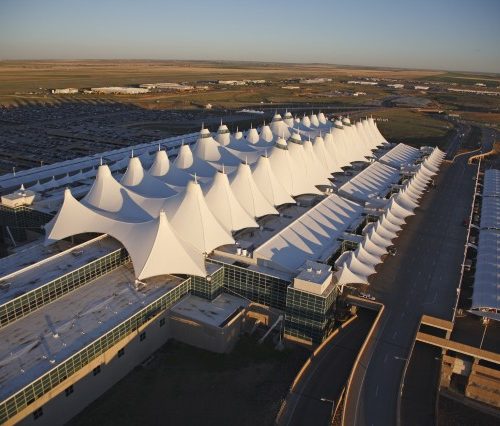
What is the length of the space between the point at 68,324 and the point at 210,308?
11.1 metres

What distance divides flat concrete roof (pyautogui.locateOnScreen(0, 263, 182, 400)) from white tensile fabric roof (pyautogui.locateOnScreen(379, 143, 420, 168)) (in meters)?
54.7

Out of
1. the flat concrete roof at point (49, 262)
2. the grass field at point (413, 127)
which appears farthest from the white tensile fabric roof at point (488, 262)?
the grass field at point (413, 127)

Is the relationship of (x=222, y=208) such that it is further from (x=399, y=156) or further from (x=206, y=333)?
(x=399, y=156)

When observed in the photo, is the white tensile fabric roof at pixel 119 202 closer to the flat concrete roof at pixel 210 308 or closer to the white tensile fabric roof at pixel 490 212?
the flat concrete roof at pixel 210 308

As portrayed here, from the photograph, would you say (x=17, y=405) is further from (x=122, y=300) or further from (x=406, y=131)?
(x=406, y=131)

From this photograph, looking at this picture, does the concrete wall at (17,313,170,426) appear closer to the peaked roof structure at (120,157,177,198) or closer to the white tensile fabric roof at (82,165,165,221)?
the white tensile fabric roof at (82,165,165,221)

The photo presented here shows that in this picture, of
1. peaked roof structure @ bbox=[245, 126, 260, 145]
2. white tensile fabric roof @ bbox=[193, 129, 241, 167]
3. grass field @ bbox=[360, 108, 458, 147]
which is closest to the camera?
white tensile fabric roof @ bbox=[193, 129, 241, 167]

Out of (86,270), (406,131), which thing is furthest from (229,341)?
(406,131)

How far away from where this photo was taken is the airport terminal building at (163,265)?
2944cm

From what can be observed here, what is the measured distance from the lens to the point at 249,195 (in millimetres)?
48812

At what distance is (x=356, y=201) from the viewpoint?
59062mm

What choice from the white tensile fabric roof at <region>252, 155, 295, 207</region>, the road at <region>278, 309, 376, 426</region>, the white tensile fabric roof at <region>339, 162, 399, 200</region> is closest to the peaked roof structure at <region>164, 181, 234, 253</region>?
the white tensile fabric roof at <region>252, 155, 295, 207</region>

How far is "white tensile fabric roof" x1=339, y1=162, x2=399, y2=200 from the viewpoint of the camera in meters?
61.2

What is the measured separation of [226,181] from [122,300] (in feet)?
56.7
